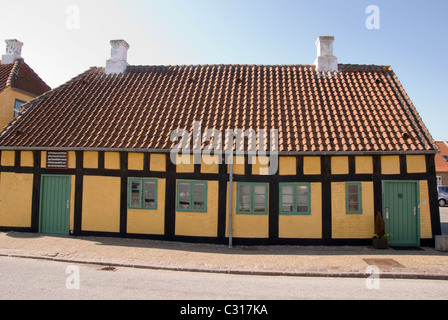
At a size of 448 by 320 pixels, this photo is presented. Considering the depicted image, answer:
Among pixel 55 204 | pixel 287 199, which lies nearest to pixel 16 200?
pixel 55 204

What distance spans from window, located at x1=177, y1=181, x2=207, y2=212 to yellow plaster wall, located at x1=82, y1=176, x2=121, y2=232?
212 cm

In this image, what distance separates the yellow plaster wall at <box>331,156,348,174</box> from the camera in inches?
359

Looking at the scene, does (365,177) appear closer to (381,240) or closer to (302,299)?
(381,240)

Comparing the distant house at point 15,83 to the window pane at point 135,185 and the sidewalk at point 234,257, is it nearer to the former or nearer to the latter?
the sidewalk at point 234,257

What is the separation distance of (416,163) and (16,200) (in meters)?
13.5

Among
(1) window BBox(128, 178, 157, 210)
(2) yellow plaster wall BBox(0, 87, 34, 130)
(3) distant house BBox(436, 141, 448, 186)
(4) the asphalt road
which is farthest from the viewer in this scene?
(3) distant house BBox(436, 141, 448, 186)

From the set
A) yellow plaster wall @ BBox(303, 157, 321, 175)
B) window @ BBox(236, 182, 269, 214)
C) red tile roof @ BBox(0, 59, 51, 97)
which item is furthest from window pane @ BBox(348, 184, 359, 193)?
red tile roof @ BBox(0, 59, 51, 97)

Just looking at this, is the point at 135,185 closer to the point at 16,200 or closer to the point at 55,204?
the point at 55,204

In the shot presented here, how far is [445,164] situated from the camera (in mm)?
28938

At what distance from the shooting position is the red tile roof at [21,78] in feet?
48.6

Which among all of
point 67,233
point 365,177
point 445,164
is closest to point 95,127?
point 67,233

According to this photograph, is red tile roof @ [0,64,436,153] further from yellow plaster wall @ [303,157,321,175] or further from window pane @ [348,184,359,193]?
window pane @ [348,184,359,193]
